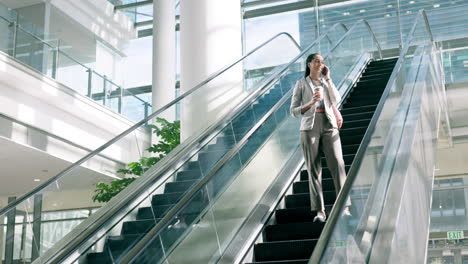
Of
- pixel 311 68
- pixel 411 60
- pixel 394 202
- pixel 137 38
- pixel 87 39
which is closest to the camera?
pixel 394 202

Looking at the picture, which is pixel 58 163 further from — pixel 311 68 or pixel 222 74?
pixel 311 68

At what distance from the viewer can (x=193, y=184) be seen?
21.7 ft

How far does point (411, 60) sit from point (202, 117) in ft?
10.4

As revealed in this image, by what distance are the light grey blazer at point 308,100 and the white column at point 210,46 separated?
3639mm

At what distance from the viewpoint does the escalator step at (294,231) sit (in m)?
5.77

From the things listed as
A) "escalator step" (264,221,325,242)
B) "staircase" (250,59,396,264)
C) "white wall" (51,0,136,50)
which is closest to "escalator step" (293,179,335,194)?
"staircase" (250,59,396,264)

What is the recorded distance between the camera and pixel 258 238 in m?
5.99

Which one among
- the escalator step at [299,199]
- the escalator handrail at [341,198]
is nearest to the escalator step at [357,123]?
the escalator step at [299,199]

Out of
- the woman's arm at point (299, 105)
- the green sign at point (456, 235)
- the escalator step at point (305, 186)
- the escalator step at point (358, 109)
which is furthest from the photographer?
the green sign at point (456, 235)

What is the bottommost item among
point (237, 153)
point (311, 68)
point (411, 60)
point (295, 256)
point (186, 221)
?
point (295, 256)

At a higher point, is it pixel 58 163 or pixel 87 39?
pixel 87 39

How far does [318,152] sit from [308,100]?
0.51 meters

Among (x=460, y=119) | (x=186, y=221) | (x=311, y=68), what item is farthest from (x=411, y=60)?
(x=460, y=119)

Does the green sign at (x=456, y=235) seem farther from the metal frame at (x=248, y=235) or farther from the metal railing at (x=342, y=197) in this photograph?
the metal railing at (x=342, y=197)
